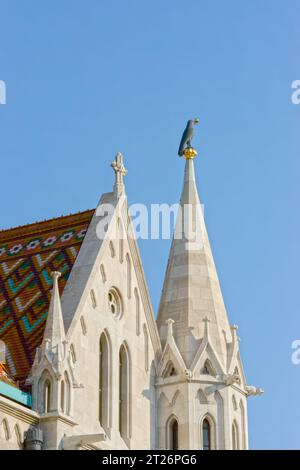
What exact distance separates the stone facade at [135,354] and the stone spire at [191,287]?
3 centimetres

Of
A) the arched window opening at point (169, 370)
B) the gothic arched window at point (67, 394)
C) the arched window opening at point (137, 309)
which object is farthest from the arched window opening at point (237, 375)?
the gothic arched window at point (67, 394)

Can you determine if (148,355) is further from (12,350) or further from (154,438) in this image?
(12,350)

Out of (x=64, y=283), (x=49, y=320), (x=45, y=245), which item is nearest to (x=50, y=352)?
(x=49, y=320)

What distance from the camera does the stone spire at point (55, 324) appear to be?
105 feet

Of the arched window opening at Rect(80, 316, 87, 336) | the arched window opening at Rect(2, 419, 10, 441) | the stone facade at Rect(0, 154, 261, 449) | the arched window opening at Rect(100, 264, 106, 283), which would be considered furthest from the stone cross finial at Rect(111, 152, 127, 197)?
the arched window opening at Rect(2, 419, 10, 441)

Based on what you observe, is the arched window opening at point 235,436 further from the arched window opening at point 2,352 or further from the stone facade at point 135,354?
the arched window opening at point 2,352

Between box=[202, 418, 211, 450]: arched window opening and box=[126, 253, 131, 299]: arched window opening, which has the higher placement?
box=[126, 253, 131, 299]: arched window opening

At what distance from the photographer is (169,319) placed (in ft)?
120

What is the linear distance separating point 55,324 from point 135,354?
3.93 metres

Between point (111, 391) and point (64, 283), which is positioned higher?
point (64, 283)

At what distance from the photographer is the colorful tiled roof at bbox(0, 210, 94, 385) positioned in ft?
108

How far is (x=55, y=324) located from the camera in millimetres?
32188

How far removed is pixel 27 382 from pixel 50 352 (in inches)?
32.1

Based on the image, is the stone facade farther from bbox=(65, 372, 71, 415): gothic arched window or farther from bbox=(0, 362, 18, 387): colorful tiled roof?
bbox=(0, 362, 18, 387): colorful tiled roof
